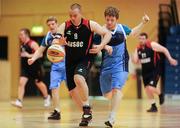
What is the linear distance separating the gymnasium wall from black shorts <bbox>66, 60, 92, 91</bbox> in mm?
13562

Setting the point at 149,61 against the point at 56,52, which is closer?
the point at 56,52

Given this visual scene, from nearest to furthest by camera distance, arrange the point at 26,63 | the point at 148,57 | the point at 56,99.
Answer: the point at 56,99 < the point at 148,57 < the point at 26,63

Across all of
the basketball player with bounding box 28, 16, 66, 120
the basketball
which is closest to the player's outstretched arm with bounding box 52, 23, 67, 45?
the basketball

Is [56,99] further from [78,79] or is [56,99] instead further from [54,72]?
[78,79]

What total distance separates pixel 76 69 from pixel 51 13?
15028mm

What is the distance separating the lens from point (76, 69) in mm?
8477

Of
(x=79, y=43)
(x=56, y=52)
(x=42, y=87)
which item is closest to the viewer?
(x=56, y=52)

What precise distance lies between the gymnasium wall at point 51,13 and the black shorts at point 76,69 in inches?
534

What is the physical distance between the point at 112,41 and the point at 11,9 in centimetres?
1556

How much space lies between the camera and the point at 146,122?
30.1ft

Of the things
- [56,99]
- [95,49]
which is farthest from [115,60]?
[56,99]

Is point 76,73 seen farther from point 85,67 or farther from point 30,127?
point 30,127

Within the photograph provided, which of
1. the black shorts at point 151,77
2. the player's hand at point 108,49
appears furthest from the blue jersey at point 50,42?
the black shorts at point 151,77

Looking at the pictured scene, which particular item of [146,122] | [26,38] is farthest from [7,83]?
[146,122]
